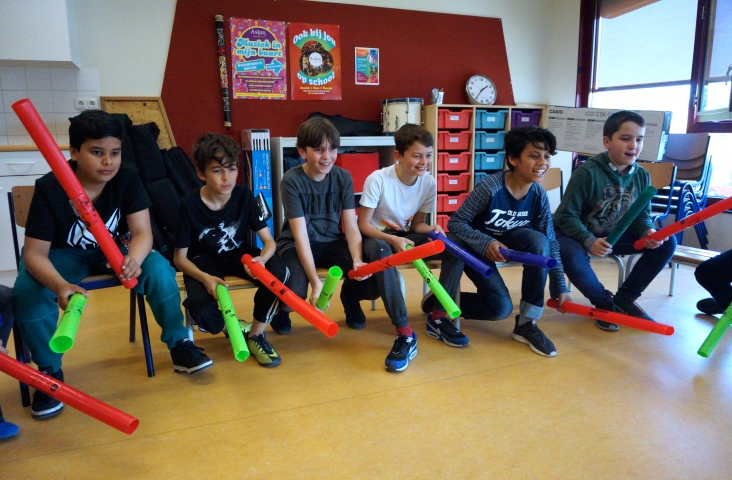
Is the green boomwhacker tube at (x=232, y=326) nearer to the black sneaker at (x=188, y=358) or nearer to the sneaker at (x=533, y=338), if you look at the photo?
the black sneaker at (x=188, y=358)

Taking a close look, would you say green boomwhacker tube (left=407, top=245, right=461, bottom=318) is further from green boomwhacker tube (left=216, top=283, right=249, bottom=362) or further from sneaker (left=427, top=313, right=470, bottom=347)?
green boomwhacker tube (left=216, top=283, right=249, bottom=362)

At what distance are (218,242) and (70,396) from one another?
0.78 m

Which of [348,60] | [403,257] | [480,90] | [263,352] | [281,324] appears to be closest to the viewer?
[403,257]

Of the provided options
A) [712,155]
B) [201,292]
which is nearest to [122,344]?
[201,292]

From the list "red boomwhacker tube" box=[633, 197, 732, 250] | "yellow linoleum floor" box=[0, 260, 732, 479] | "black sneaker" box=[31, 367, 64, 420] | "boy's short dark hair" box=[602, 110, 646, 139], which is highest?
"boy's short dark hair" box=[602, 110, 646, 139]

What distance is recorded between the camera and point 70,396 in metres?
1.28

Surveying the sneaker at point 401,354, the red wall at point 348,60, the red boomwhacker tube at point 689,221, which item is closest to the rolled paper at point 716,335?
the red boomwhacker tube at point 689,221

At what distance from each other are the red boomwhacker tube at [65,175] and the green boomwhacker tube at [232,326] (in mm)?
270

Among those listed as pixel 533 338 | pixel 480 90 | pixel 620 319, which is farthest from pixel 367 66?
pixel 620 319

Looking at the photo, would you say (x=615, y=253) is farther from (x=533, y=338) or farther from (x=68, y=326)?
(x=68, y=326)

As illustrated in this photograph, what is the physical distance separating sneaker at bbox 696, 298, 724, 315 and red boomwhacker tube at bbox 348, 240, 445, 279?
1612 millimetres

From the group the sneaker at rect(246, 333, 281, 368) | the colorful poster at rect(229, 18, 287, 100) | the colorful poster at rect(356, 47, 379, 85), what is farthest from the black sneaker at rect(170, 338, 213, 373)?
the colorful poster at rect(356, 47, 379, 85)

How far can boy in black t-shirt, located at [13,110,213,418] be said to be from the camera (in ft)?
5.19

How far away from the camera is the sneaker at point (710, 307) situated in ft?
7.87
